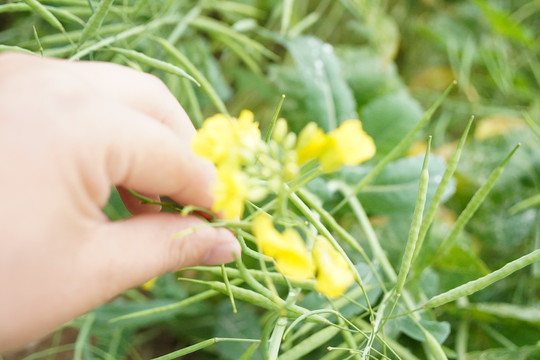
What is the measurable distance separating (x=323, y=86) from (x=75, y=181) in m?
0.59

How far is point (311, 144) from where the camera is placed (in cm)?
36

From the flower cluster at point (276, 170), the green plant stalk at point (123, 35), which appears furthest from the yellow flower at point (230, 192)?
the green plant stalk at point (123, 35)

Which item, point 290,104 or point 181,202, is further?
point 290,104

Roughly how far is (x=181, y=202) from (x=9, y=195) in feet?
0.48

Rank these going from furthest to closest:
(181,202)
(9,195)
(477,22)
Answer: (477,22), (181,202), (9,195)

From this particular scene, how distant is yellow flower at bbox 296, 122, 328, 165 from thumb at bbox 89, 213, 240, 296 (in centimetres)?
9

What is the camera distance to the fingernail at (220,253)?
44 cm

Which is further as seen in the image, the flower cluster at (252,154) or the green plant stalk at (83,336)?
the green plant stalk at (83,336)

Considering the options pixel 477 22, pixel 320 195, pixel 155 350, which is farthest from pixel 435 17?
pixel 155 350

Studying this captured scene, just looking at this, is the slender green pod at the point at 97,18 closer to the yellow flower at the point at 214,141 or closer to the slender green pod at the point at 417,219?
the yellow flower at the point at 214,141

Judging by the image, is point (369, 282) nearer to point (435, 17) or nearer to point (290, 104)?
point (290, 104)

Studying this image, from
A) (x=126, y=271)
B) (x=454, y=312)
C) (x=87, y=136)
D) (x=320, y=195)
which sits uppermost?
(x=87, y=136)

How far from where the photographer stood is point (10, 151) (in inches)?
12.1

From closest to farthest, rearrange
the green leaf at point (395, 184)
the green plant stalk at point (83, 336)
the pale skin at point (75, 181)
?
the pale skin at point (75, 181) < the green plant stalk at point (83, 336) < the green leaf at point (395, 184)
